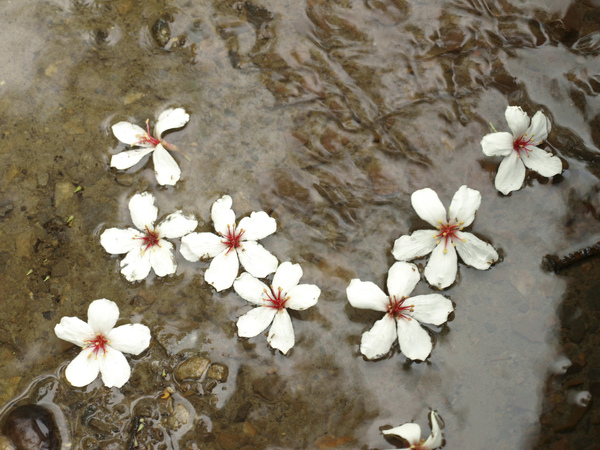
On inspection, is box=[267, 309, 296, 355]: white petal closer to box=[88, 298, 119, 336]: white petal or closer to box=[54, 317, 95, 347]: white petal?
box=[88, 298, 119, 336]: white petal

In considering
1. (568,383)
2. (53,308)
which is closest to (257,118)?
(53,308)

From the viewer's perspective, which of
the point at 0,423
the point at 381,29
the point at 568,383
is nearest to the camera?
the point at 568,383

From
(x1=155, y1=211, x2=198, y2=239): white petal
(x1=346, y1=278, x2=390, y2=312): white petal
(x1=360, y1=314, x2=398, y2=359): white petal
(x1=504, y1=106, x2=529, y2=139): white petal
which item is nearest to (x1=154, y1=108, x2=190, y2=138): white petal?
(x1=155, y1=211, x2=198, y2=239): white petal

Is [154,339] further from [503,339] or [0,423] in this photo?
[503,339]

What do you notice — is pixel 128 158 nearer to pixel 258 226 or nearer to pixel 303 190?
pixel 258 226

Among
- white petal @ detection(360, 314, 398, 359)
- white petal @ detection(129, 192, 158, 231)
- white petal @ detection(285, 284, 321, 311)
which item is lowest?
white petal @ detection(360, 314, 398, 359)

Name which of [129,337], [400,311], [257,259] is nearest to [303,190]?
[257,259]

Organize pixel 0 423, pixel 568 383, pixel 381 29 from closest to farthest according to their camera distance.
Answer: pixel 568 383 < pixel 0 423 < pixel 381 29
